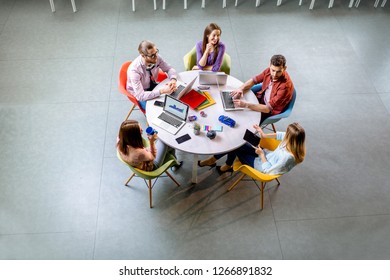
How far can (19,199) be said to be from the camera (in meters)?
4.05

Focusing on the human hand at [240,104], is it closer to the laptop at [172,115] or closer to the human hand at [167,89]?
the laptop at [172,115]

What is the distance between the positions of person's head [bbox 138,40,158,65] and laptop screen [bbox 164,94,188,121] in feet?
1.64

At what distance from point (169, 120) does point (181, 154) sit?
0.84 metres

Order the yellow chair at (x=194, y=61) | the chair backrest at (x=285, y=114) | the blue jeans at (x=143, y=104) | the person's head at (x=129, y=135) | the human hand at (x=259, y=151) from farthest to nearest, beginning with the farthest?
the yellow chair at (x=194, y=61) → the blue jeans at (x=143, y=104) → the chair backrest at (x=285, y=114) → the human hand at (x=259, y=151) → the person's head at (x=129, y=135)

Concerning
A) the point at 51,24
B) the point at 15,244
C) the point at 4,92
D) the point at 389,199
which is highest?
the point at 51,24

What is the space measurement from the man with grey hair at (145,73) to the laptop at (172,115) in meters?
0.26

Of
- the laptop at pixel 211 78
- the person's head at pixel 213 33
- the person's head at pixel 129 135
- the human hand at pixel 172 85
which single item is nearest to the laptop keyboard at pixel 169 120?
the human hand at pixel 172 85

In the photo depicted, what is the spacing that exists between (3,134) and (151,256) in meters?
2.71

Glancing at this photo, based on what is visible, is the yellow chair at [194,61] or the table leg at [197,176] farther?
the yellow chair at [194,61]

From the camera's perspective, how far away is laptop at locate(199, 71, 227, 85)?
4.09 m

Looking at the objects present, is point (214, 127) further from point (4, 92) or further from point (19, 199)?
point (4, 92)

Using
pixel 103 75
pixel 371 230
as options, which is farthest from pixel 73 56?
pixel 371 230

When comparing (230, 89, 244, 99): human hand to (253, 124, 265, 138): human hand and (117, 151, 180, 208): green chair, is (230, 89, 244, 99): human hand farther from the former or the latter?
(117, 151, 180, 208): green chair

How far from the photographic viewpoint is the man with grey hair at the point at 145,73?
386 centimetres
